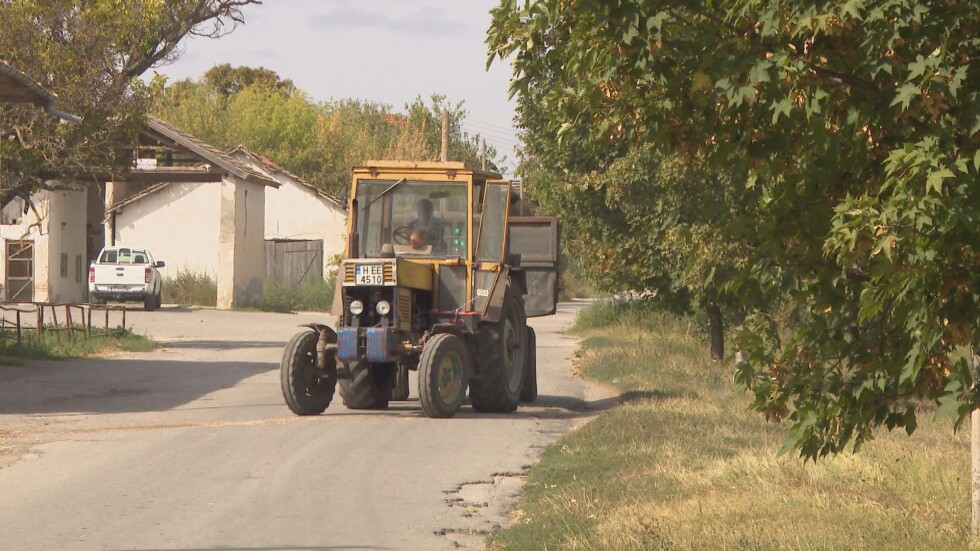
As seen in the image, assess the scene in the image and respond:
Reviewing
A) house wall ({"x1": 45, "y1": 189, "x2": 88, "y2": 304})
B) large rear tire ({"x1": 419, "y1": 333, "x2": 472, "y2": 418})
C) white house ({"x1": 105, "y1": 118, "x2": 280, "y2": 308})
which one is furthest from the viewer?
house wall ({"x1": 45, "y1": 189, "x2": 88, "y2": 304})

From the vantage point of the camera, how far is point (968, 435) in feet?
53.9

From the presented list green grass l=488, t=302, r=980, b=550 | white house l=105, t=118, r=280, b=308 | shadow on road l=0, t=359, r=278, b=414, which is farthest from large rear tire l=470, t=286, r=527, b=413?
white house l=105, t=118, r=280, b=308

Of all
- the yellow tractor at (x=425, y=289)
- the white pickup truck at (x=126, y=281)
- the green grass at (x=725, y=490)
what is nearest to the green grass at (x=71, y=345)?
the yellow tractor at (x=425, y=289)

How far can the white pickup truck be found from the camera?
39125 millimetres

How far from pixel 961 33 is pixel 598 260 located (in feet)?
57.1

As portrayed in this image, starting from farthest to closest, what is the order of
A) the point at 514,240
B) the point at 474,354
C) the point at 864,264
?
the point at 514,240
the point at 474,354
the point at 864,264

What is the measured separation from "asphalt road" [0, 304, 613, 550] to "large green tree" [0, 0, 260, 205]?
16.5 ft

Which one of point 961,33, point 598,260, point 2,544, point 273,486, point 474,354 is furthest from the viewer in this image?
point 598,260

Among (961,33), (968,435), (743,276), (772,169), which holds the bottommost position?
(968,435)

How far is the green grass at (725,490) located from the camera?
8.06 metres

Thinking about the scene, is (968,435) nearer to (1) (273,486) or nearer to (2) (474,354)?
(2) (474,354)

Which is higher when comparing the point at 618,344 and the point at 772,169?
the point at 772,169

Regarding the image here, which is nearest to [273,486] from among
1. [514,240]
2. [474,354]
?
[474,354]

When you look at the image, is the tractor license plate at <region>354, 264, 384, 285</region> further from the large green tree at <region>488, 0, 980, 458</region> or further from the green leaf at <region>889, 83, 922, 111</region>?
the green leaf at <region>889, 83, 922, 111</region>
